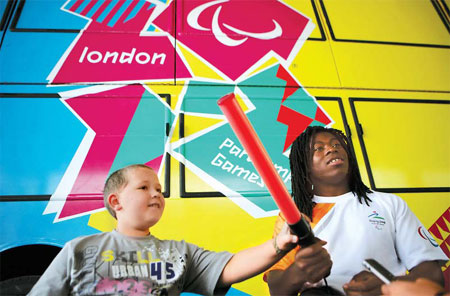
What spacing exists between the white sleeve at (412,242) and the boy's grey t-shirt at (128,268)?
790mm

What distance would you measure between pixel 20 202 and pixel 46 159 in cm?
22

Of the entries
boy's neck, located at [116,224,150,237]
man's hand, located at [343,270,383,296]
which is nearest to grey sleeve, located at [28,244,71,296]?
boy's neck, located at [116,224,150,237]

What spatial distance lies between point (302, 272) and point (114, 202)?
0.80 meters

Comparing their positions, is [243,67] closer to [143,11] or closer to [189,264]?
[143,11]

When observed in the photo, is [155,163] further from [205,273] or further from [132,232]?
[205,273]

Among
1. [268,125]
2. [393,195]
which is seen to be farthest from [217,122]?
[393,195]

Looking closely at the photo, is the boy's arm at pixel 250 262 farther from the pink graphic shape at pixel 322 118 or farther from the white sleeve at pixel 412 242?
the pink graphic shape at pixel 322 118

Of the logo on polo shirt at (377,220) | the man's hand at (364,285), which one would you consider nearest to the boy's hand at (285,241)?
the man's hand at (364,285)

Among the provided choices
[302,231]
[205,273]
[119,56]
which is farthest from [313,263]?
[119,56]

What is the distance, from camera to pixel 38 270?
1476 mm

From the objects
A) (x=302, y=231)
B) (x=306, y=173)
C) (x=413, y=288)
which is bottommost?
(x=413, y=288)

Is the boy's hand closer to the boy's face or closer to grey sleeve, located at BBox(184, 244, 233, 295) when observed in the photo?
grey sleeve, located at BBox(184, 244, 233, 295)

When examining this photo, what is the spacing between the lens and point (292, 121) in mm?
1769

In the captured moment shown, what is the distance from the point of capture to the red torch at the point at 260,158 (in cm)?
87
